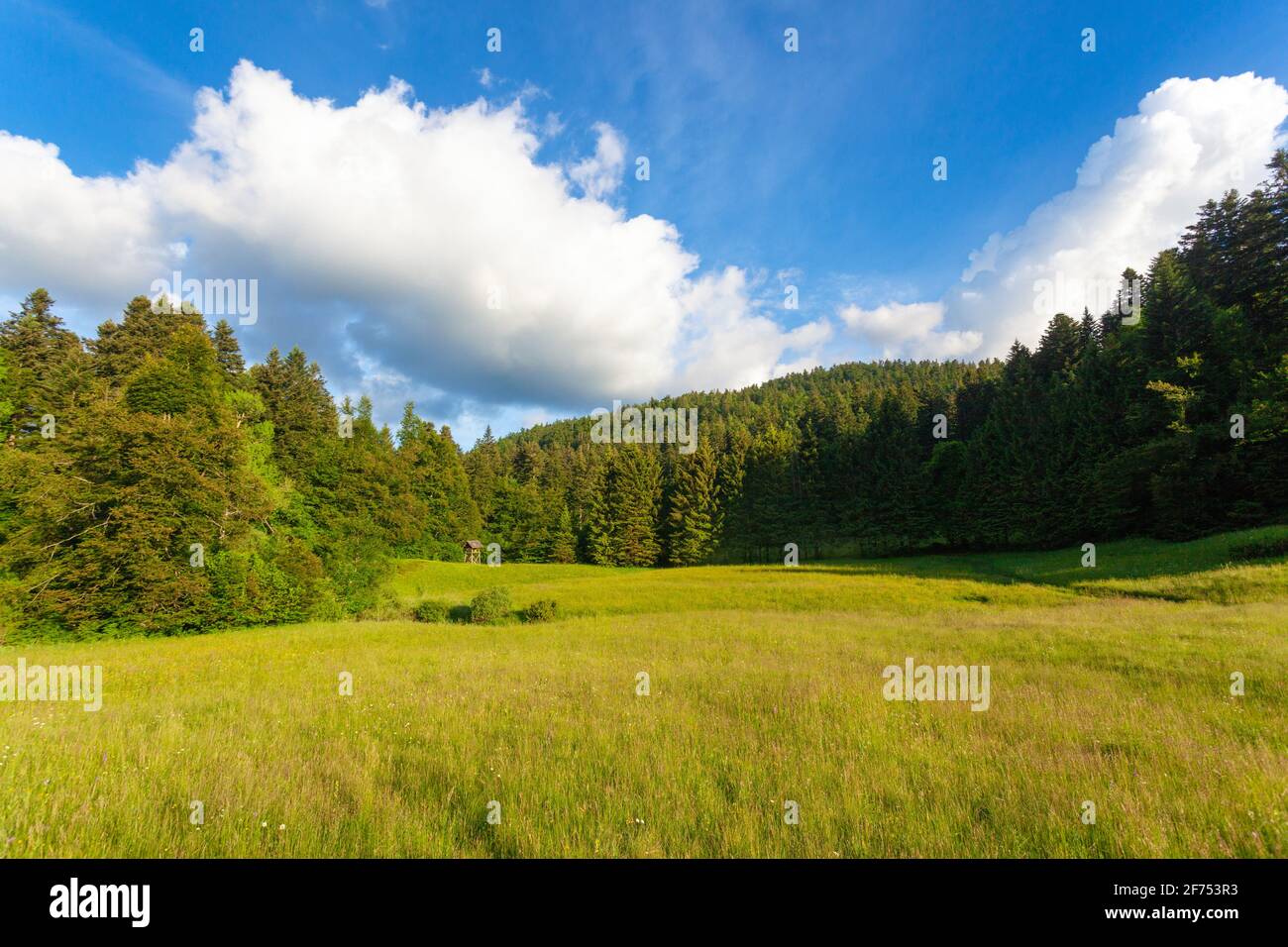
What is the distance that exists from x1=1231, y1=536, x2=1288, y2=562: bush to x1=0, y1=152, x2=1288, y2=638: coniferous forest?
13817mm

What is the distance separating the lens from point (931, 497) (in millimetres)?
71500

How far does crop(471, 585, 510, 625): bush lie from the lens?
101ft

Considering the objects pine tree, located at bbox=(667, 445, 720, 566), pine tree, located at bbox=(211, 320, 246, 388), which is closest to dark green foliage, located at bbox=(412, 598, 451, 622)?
pine tree, located at bbox=(211, 320, 246, 388)

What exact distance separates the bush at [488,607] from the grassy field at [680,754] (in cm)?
1419

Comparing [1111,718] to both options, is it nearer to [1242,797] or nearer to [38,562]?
[1242,797]

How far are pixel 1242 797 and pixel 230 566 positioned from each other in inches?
1545

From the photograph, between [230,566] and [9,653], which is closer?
[9,653]

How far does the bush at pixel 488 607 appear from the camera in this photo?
3084 centimetres

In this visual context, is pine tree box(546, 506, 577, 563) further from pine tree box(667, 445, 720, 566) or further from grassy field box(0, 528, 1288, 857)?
grassy field box(0, 528, 1288, 857)

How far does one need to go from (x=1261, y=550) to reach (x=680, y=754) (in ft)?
142

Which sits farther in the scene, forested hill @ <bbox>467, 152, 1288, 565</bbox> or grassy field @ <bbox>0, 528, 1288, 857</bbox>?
forested hill @ <bbox>467, 152, 1288, 565</bbox>

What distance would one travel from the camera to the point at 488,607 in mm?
31141

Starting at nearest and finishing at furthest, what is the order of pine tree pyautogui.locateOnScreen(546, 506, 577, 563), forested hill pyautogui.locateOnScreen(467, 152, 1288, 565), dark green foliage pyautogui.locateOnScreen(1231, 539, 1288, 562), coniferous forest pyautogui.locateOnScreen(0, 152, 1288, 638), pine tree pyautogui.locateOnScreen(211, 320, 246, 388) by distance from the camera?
coniferous forest pyautogui.locateOnScreen(0, 152, 1288, 638), dark green foliage pyautogui.locateOnScreen(1231, 539, 1288, 562), forested hill pyautogui.locateOnScreen(467, 152, 1288, 565), pine tree pyautogui.locateOnScreen(211, 320, 246, 388), pine tree pyautogui.locateOnScreen(546, 506, 577, 563)
